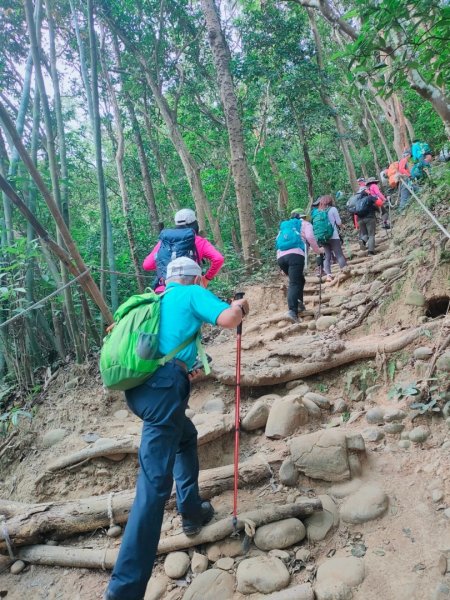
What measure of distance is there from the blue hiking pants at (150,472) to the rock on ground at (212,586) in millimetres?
374

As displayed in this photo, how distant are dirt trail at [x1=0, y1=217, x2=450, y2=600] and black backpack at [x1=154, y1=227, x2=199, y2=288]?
146 cm

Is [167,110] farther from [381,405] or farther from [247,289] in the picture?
[381,405]

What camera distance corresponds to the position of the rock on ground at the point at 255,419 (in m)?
3.98

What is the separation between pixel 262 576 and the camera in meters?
2.53

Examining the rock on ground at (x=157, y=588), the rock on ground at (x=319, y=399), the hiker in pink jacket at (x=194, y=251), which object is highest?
the hiker in pink jacket at (x=194, y=251)

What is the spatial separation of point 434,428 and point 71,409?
12.5 feet

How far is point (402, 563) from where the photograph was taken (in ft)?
8.00

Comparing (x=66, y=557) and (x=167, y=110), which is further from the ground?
(x=167, y=110)

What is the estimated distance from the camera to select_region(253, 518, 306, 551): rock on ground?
277 centimetres

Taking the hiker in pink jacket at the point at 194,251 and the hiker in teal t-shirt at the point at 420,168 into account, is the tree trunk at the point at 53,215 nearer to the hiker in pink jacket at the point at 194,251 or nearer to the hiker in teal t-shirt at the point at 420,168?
the hiker in pink jacket at the point at 194,251

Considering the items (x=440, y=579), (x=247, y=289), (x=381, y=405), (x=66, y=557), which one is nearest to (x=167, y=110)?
(x=247, y=289)

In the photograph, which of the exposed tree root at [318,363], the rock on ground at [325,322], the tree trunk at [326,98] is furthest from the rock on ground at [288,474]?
the tree trunk at [326,98]

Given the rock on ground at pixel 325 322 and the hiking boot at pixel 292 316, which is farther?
the hiking boot at pixel 292 316

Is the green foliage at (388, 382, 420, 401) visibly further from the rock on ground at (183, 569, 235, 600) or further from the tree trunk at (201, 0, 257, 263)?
the tree trunk at (201, 0, 257, 263)
